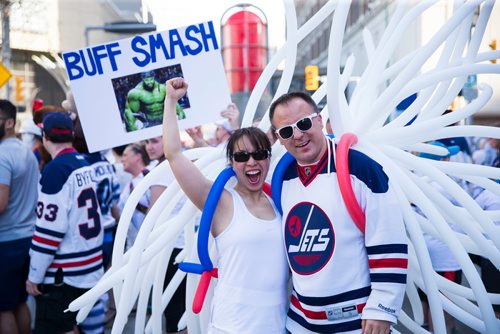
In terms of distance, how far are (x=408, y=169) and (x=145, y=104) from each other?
1.60 m

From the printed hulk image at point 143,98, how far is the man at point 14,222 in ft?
4.14

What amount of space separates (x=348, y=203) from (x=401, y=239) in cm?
25

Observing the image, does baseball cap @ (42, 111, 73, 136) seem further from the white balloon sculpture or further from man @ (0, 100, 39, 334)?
the white balloon sculpture

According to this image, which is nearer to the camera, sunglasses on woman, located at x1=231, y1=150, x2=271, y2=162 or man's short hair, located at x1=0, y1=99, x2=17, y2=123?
sunglasses on woman, located at x1=231, y1=150, x2=271, y2=162

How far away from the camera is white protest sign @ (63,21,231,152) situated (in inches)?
129

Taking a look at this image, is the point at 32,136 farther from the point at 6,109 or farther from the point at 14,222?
the point at 14,222

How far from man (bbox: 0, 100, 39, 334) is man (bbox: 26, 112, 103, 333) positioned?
0.39 meters

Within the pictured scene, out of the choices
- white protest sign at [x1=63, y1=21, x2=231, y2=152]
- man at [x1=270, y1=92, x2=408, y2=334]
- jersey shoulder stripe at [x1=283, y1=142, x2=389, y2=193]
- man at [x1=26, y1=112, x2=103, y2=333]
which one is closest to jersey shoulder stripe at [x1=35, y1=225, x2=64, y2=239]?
man at [x1=26, y1=112, x2=103, y2=333]

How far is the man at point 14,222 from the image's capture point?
13.2ft

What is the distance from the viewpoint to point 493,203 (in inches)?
159

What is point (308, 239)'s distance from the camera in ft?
7.43

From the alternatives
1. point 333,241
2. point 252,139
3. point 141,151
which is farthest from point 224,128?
point 333,241

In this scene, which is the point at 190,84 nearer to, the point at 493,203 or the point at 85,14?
the point at 493,203

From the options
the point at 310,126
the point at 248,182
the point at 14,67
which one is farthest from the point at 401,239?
the point at 14,67
